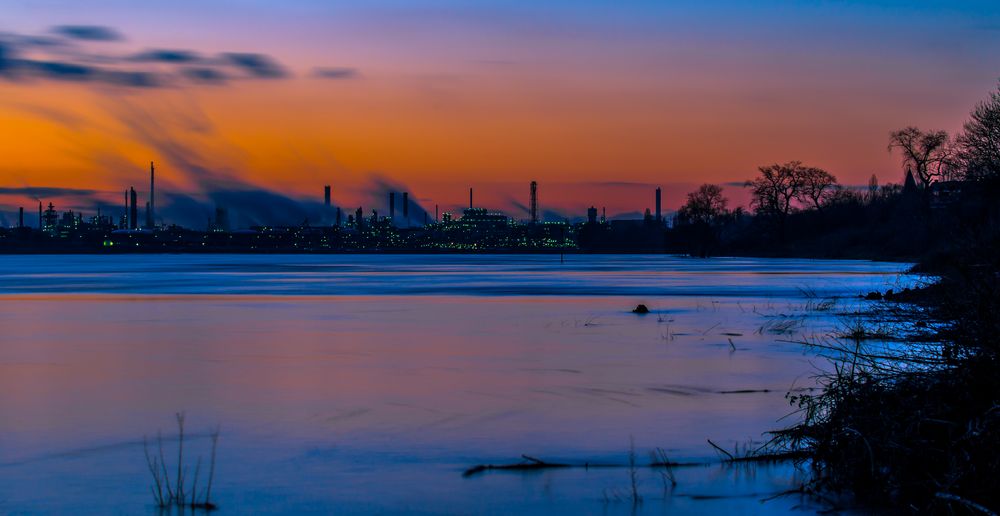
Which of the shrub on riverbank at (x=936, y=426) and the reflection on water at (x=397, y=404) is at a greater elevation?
the shrub on riverbank at (x=936, y=426)

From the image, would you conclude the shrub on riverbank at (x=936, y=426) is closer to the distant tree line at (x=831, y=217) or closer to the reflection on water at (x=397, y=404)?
the reflection on water at (x=397, y=404)

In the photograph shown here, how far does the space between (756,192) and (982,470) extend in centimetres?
14089

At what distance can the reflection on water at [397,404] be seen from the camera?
9773mm

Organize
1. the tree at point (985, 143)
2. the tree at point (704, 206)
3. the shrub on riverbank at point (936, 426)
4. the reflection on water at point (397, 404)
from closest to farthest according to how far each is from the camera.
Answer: the shrub on riverbank at point (936, 426) < the reflection on water at point (397, 404) < the tree at point (985, 143) < the tree at point (704, 206)

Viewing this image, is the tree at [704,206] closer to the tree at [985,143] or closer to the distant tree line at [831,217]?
the distant tree line at [831,217]

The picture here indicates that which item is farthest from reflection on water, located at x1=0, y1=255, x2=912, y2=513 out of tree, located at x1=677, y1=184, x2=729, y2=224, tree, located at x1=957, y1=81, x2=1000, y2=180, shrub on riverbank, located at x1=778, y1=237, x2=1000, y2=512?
tree, located at x1=677, y1=184, x2=729, y2=224

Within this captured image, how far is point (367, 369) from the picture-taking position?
19.5 metres

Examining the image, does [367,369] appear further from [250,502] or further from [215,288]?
[215,288]

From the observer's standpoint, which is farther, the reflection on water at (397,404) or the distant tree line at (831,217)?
the distant tree line at (831,217)

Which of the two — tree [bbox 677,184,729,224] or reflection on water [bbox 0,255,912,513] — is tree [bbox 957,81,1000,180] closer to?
reflection on water [bbox 0,255,912,513]

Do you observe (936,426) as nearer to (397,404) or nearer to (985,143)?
(397,404)

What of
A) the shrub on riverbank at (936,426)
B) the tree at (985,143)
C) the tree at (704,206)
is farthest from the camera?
the tree at (704,206)

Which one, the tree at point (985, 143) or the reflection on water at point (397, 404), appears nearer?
the reflection on water at point (397, 404)

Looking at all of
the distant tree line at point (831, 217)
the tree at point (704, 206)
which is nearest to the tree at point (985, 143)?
the distant tree line at point (831, 217)
